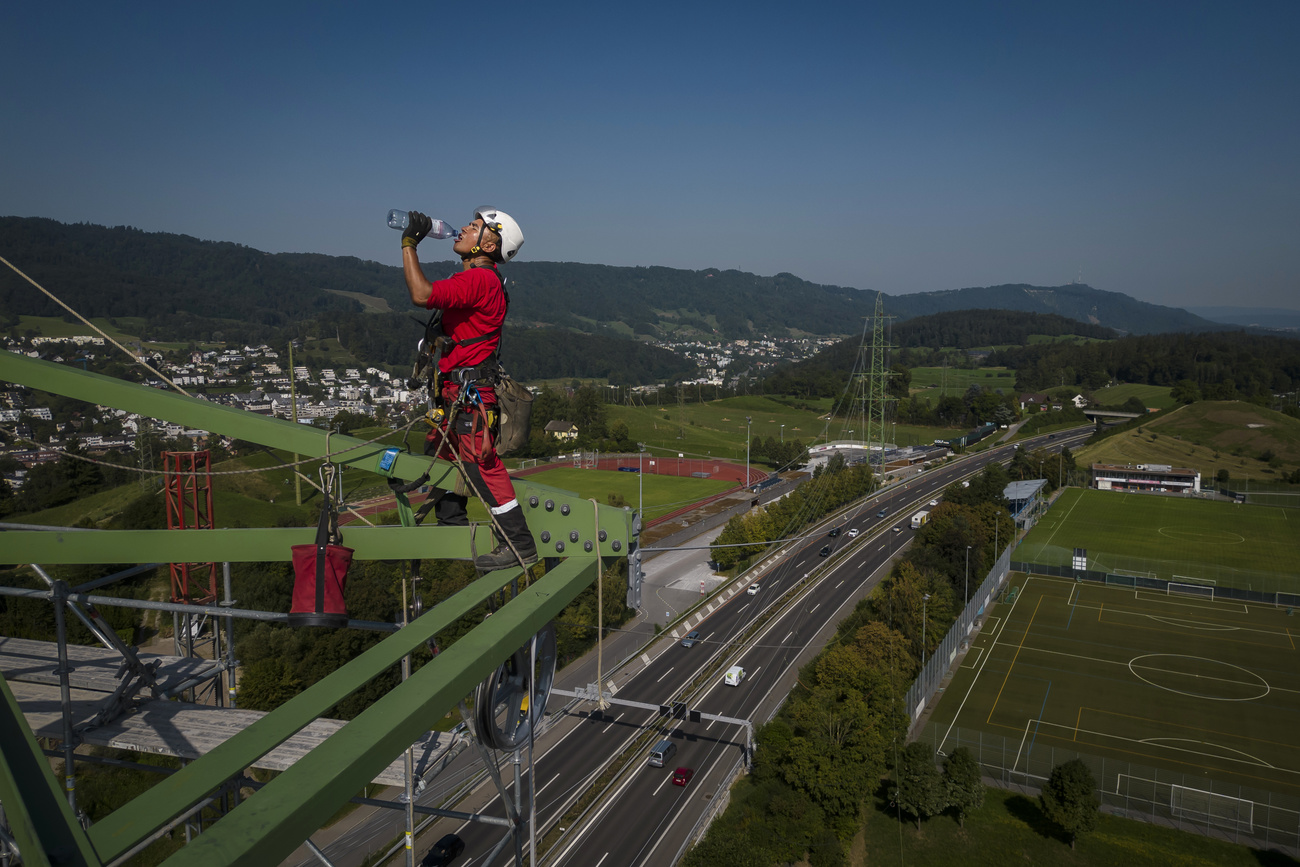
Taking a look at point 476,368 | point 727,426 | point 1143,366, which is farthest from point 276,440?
point 1143,366

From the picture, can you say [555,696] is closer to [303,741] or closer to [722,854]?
[722,854]

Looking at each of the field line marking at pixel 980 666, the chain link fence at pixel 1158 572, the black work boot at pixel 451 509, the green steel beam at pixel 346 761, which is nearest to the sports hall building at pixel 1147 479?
the chain link fence at pixel 1158 572

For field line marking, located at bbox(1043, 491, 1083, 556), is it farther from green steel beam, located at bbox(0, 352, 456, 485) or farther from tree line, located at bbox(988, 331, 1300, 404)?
tree line, located at bbox(988, 331, 1300, 404)

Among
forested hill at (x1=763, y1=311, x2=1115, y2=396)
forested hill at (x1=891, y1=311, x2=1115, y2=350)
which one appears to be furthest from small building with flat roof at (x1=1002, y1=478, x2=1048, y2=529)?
forested hill at (x1=891, y1=311, x2=1115, y2=350)

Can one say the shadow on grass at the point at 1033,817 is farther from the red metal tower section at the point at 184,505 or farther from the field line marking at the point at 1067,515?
the field line marking at the point at 1067,515

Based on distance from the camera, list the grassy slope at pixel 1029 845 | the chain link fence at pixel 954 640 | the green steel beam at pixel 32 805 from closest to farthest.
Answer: the green steel beam at pixel 32 805, the grassy slope at pixel 1029 845, the chain link fence at pixel 954 640

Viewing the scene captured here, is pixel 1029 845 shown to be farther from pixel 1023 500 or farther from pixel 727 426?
pixel 727 426
